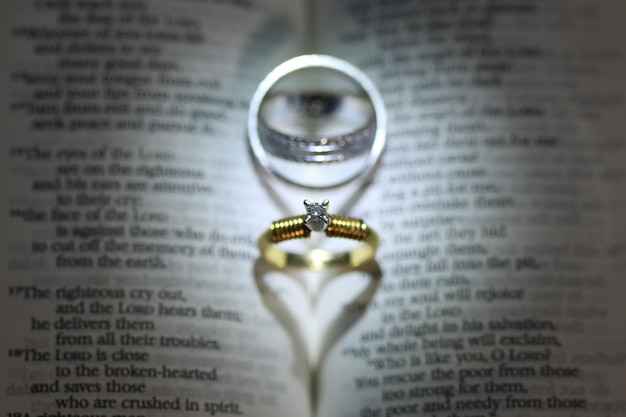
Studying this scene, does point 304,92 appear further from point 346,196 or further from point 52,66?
point 52,66

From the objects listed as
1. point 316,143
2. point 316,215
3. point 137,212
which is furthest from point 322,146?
point 137,212

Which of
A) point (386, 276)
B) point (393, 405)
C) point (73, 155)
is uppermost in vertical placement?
point (73, 155)

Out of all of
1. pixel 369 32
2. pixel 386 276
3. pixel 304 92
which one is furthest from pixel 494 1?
pixel 386 276

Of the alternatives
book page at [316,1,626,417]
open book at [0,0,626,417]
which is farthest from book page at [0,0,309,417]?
book page at [316,1,626,417]

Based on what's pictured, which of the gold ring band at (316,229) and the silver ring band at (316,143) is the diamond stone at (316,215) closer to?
the gold ring band at (316,229)

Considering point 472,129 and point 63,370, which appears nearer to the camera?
point 63,370

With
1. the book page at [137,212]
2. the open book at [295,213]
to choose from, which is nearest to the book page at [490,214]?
the open book at [295,213]
